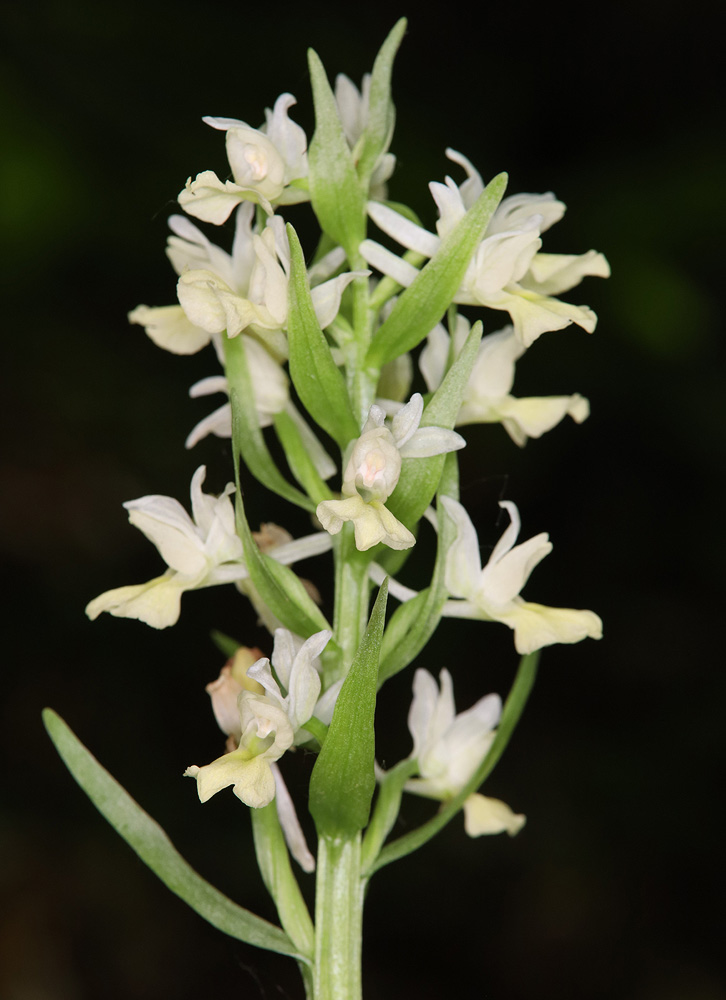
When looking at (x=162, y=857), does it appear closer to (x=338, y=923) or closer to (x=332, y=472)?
(x=338, y=923)

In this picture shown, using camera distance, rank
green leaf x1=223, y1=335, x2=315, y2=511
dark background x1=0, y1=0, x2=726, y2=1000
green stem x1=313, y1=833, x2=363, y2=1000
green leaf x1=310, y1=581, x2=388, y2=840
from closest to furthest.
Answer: green leaf x1=310, y1=581, x2=388, y2=840 < green stem x1=313, y1=833, x2=363, y2=1000 < green leaf x1=223, y1=335, x2=315, y2=511 < dark background x1=0, y1=0, x2=726, y2=1000

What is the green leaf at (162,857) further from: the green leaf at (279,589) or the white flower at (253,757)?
the green leaf at (279,589)

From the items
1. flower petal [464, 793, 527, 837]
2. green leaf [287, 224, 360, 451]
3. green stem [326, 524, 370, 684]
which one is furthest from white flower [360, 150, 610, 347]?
flower petal [464, 793, 527, 837]

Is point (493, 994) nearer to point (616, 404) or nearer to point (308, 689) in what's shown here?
point (616, 404)

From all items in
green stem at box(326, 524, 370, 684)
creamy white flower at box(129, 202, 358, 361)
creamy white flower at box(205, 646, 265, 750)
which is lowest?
creamy white flower at box(205, 646, 265, 750)

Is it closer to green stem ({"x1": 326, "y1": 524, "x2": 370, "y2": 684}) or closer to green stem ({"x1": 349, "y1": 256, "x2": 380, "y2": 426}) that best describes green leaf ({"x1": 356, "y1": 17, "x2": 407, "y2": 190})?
green stem ({"x1": 349, "y1": 256, "x2": 380, "y2": 426})

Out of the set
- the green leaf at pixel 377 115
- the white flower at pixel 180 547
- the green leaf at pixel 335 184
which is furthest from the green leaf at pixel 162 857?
the green leaf at pixel 377 115

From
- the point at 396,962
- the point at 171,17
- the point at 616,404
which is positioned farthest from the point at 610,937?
the point at 171,17
